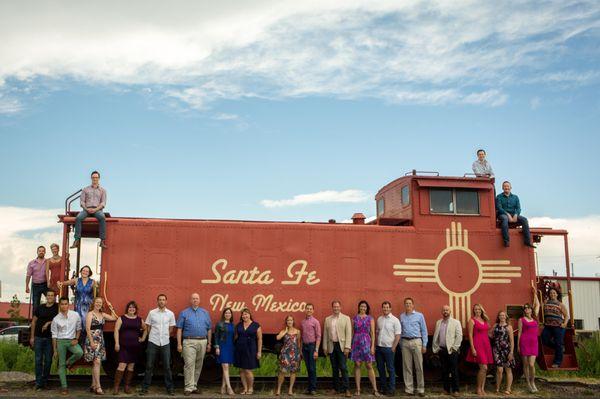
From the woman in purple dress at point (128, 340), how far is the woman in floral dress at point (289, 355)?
10.2ft

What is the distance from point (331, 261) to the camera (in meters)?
14.7

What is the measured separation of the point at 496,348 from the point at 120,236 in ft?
29.9

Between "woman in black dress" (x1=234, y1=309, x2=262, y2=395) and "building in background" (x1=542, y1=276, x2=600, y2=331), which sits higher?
"building in background" (x1=542, y1=276, x2=600, y2=331)

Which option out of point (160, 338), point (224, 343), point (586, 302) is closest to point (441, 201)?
point (224, 343)

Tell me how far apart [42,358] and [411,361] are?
818cm

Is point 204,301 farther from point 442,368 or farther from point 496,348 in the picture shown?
point 496,348

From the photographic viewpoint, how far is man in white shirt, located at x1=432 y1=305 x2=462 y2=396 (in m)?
13.7

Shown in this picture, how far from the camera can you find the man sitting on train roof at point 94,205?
14016mm

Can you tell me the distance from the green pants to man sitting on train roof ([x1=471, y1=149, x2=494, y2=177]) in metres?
10.6

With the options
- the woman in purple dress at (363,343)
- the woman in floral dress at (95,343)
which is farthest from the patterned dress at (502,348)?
the woman in floral dress at (95,343)

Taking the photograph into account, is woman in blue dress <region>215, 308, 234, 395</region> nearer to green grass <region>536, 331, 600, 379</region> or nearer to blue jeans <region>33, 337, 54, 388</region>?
blue jeans <region>33, 337, 54, 388</region>

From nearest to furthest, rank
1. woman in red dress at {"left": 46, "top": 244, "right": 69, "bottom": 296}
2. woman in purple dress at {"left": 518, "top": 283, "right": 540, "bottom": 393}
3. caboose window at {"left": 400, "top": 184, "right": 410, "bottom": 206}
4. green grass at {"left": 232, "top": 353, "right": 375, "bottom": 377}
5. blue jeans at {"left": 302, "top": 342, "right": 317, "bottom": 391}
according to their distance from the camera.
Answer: blue jeans at {"left": 302, "top": 342, "right": 317, "bottom": 391}, woman in red dress at {"left": 46, "top": 244, "right": 69, "bottom": 296}, woman in purple dress at {"left": 518, "top": 283, "right": 540, "bottom": 393}, caboose window at {"left": 400, "top": 184, "right": 410, "bottom": 206}, green grass at {"left": 232, "top": 353, "right": 375, "bottom": 377}

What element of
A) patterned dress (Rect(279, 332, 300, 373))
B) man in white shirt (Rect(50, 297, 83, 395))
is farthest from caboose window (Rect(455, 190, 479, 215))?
man in white shirt (Rect(50, 297, 83, 395))

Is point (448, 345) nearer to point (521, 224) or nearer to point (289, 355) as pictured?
point (289, 355)
